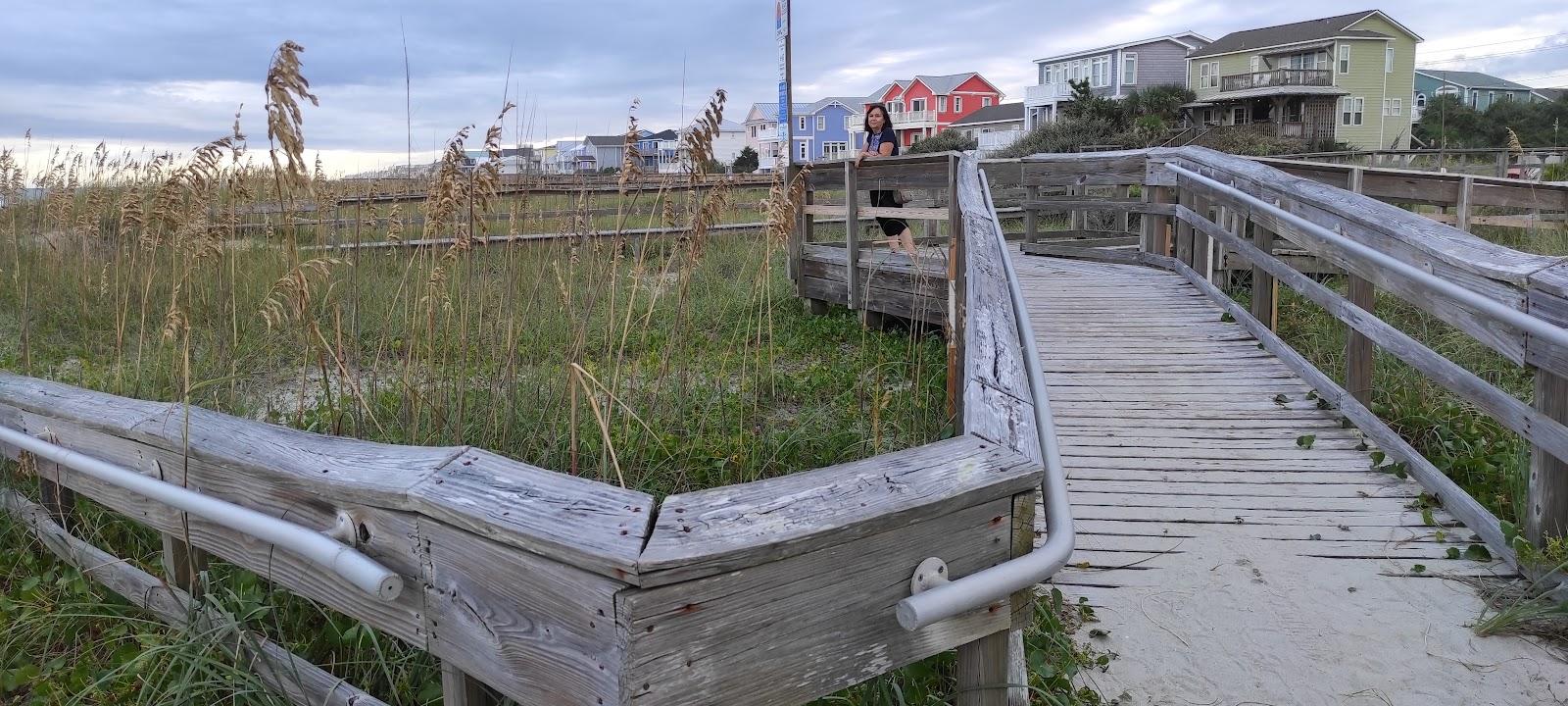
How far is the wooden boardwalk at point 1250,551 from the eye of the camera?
311 cm

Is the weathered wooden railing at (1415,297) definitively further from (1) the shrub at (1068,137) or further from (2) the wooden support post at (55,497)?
(1) the shrub at (1068,137)

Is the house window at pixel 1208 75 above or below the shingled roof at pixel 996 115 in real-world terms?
above

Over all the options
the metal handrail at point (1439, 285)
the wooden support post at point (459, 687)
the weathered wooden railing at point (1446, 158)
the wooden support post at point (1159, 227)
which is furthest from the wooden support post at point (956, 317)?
the weathered wooden railing at point (1446, 158)

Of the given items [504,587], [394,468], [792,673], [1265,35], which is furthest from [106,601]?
[1265,35]

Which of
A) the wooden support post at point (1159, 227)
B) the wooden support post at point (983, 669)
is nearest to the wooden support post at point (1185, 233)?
the wooden support post at point (1159, 227)

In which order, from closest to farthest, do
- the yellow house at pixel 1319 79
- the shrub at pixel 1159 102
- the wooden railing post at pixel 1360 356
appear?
the wooden railing post at pixel 1360 356, the shrub at pixel 1159 102, the yellow house at pixel 1319 79

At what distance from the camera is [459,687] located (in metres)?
2.04

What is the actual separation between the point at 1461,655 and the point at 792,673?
2.47m

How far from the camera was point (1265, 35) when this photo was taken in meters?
53.2

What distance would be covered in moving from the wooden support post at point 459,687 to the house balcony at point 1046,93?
5792 cm

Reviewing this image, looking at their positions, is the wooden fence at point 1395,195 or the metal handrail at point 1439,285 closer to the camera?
the metal handrail at point 1439,285

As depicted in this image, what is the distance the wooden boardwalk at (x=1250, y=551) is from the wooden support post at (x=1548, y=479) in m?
0.23

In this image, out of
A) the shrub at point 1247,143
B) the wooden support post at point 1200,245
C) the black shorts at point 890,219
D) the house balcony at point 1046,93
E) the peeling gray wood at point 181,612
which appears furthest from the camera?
the house balcony at point 1046,93

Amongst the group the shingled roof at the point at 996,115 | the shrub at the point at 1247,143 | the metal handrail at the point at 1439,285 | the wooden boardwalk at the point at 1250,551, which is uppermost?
the shingled roof at the point at 996,115
